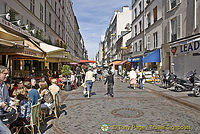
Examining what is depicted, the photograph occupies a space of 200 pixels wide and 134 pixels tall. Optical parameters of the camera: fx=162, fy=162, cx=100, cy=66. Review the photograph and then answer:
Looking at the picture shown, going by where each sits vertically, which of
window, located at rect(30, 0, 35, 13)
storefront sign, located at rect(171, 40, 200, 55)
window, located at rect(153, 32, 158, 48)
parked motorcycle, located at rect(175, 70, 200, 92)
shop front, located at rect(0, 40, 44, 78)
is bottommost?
parked motorcycle, located at rect(175, 70, 200, 92)

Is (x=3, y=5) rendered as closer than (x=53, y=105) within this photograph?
No

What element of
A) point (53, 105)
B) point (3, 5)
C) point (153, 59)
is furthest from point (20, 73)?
point (153, 59)

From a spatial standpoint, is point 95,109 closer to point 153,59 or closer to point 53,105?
point 53,105

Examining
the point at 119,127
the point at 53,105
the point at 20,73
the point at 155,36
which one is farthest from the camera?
the point at 155,36

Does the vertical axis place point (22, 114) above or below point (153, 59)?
below

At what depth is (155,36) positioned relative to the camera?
19.9m

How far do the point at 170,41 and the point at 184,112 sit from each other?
38.3ft

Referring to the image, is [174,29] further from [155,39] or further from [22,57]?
[22,57]

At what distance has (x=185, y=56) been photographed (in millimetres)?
14227

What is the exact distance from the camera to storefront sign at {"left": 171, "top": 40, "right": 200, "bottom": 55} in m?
12.3

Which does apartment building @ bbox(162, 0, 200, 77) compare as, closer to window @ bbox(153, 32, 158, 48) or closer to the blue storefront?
window @ bbox(153, 32, 158, 48)

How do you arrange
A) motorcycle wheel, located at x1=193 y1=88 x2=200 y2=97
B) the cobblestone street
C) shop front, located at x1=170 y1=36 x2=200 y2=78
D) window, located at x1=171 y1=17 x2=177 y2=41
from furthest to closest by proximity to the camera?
window, located at x1=171 y1=17 x2=177 y2=41 → shop front, located at x1=170 y1=36 x2=200 y2=78 → motorcycle wheel, located at x1=193 y1=88 x2=200 y2=97 → the cobblestone street

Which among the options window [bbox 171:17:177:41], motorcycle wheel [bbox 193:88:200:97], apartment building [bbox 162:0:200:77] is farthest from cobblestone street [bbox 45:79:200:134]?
window [bbox 171:17:177:41]

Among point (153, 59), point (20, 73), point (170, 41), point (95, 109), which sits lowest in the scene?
point (95, 109)
